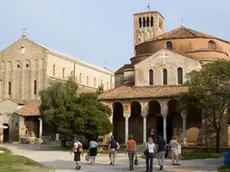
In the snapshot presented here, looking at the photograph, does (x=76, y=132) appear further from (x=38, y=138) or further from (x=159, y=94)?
(x=38, y=138)

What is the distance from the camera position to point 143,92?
1615 inches

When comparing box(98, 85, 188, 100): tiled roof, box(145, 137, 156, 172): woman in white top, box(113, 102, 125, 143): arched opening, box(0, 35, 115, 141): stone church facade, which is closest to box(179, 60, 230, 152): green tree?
box(98, 85, 188, 100): tiled roof

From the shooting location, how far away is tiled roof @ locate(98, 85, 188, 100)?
129 feet

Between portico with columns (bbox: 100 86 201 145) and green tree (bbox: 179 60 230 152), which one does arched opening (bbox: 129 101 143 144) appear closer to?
portico with columns (bbox: 100 86 201 145)

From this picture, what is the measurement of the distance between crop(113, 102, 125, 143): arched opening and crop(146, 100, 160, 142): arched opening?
2.88 m

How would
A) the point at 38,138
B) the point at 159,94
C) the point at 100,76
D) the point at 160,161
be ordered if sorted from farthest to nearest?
the point at 100,76 → the point at 38,138 → the point at 159,94 → the point at 160,161

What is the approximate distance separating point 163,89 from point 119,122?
676 centimetres

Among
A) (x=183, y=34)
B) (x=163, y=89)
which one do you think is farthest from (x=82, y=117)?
(x=183, y=34)

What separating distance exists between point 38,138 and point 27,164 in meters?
29.0

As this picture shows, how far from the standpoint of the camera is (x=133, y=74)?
45625mm

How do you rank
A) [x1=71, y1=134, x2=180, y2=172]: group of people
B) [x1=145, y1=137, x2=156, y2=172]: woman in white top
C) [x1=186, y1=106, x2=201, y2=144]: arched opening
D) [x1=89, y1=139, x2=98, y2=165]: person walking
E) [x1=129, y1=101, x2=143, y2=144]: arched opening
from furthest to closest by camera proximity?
[x1=129, y1=101, x2=143, y2=144]: arched opening, [x1=186, y1=106, x2=201, y2=144]: arched opening, [x1=89, y1=139, x2=98, y2=165]: person walking, [x1=71, y1=134, x2=180, y2=172]: group of people, [x1=145, y1=137, x2=156, y2=172]: woman in white top

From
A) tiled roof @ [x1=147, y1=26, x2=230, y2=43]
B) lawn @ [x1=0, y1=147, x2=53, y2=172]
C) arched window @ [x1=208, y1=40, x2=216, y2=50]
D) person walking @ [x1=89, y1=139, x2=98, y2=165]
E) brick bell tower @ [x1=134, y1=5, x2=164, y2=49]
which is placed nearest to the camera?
lawn @ [x1=0, y1=147, x2=53, y2=172]

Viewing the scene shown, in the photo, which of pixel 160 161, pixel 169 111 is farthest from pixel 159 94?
pixel 160 161

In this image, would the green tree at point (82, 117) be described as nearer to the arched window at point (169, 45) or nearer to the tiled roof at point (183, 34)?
the arched window at point (169, 45)
